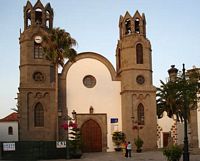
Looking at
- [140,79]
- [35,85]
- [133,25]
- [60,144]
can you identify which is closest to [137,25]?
[133,25]

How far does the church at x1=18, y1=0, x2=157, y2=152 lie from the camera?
44312mm

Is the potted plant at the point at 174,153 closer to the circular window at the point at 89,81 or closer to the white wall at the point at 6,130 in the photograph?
the circular window at the point at 89,81

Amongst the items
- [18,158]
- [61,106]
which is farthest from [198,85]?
[61,106]

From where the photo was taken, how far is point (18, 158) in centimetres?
3525

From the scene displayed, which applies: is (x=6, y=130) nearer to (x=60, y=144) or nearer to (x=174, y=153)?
(x=60, y=144)

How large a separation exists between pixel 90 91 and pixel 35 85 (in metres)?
6.22

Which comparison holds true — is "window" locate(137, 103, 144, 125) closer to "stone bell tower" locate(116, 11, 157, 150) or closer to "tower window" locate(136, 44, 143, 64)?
"stone bell tower" locate(116, 11, 157, 150)

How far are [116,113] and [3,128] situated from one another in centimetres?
1299

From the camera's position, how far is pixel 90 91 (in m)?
46.6

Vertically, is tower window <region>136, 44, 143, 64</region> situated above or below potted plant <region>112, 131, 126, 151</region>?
above

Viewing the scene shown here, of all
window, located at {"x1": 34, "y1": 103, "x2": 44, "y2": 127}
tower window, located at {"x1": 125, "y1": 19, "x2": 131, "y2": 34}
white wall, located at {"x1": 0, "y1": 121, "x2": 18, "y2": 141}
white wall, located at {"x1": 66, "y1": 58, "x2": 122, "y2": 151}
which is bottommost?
white wall, located at {"x1": 0, "y1": 121, "x2": 18, "y2": 141}

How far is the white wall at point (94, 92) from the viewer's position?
46156 mm

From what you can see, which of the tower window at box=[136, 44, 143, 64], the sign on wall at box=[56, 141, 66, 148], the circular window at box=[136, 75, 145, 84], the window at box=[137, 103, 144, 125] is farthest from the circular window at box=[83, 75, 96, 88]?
the sign on wall at box=[56, 141, 66, 148]

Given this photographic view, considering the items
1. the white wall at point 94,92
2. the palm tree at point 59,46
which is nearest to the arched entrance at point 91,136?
the white wall at point 94,92
